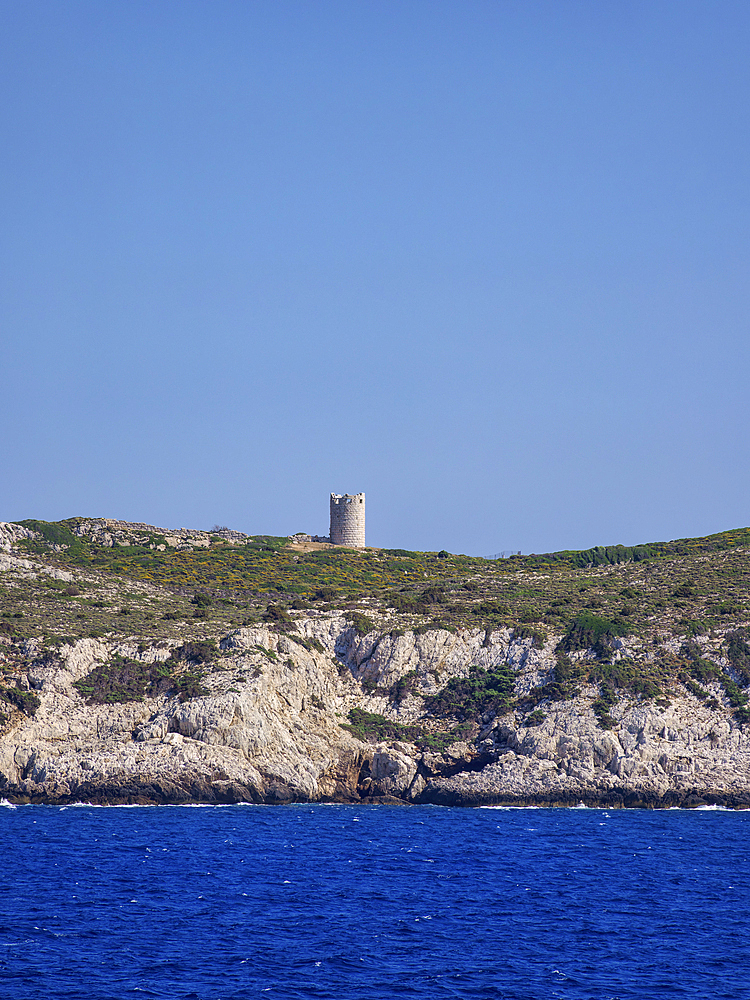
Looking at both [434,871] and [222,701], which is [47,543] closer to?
[222,701]

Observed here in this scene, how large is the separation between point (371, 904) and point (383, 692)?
35743mm

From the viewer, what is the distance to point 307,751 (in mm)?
72562

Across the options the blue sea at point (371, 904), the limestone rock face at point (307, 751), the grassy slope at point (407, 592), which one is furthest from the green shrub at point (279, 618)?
the blue sea at point (371, 904)

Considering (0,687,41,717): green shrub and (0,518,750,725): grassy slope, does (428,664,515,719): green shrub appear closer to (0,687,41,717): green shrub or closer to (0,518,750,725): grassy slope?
(0,518,750,725): grassy slope

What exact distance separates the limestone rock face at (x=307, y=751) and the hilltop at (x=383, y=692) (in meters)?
0.13

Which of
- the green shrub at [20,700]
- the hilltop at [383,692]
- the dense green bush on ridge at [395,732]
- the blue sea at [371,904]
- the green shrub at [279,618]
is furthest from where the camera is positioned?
the green shrub at [279,618]

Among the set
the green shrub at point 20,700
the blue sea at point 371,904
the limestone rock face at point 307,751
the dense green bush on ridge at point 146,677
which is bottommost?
the blue sea at point 371,904

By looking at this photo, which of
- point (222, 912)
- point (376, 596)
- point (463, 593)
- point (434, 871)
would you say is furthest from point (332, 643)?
point (222, 912)

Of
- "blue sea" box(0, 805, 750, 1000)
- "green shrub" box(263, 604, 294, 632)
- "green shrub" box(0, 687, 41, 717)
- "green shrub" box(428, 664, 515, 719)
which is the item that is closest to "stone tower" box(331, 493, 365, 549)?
"green shrub" box(263, 604, 294, 632)

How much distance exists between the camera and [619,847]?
56.8 meters

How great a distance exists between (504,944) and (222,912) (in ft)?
35.9

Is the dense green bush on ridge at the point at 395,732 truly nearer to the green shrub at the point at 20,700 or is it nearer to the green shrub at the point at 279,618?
the green shrub at the point at 279,618

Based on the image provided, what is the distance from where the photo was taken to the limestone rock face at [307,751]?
68625 mm

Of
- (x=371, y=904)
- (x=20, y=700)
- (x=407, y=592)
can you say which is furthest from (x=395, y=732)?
(x=371, y=904)
